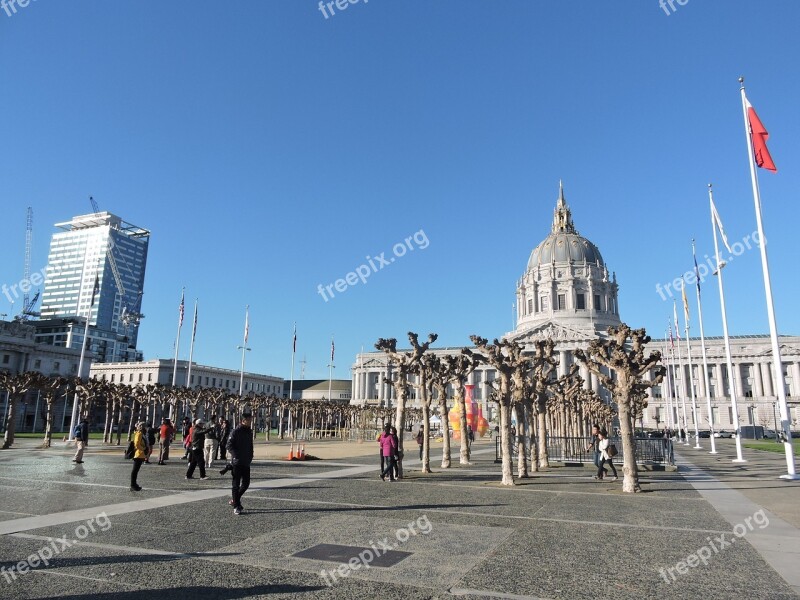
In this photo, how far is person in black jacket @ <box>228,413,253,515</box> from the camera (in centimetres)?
1227

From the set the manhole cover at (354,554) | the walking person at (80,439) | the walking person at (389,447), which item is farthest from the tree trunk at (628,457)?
the walking person at (80,439)

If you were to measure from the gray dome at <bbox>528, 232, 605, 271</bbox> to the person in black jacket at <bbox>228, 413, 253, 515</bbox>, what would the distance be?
13765 cm

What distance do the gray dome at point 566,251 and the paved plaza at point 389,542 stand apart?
130 m

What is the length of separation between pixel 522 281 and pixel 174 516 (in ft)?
477

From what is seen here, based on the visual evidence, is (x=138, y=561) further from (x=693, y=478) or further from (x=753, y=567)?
(x=693, y=478)

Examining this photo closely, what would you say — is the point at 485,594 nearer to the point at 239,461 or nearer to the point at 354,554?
the point at 354,554

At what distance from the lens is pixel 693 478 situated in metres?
23.1

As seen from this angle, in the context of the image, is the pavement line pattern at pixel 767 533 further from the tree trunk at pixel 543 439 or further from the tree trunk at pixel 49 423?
the tree trunk at pixel 49 423

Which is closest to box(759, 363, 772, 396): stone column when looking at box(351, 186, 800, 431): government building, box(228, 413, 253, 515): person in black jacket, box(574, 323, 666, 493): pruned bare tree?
box(351, 186, 800, 431): government building

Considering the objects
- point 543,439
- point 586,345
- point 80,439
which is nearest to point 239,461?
point 80,439

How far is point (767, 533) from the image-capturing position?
11047 mm

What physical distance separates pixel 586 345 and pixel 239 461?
114969 mm

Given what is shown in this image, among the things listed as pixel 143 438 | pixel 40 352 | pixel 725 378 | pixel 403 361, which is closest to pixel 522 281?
pixel 725 378

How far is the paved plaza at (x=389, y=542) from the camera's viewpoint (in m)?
7.12
